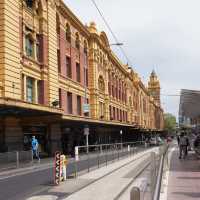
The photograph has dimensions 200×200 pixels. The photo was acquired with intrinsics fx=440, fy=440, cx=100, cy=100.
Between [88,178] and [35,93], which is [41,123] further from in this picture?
[88,178]

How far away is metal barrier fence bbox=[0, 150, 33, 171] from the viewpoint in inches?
908

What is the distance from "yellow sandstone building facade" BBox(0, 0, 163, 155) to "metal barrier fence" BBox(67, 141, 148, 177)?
15.2ft

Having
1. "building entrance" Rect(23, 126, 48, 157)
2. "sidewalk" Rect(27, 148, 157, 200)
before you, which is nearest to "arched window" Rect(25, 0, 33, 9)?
"building entrance" Rect(23, 126, 48, 157)

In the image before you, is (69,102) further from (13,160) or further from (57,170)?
(57,170)

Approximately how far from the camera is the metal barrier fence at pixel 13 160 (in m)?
23.1

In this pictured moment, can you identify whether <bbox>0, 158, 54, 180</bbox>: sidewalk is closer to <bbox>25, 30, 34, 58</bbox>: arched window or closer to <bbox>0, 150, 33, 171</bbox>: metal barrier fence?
<bbox>0, 150, 33, 171</bbox>: metal barrier fence

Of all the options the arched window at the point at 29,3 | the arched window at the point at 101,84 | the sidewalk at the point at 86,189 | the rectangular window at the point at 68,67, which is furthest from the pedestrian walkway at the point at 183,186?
the arched window at the point at 101,84

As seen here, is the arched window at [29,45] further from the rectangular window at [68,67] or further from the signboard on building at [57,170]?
the signboard on building at [57,170]

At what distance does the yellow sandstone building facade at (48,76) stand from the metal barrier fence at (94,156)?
15.2 ft

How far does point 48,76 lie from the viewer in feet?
119

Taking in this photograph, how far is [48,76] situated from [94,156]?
15.7m

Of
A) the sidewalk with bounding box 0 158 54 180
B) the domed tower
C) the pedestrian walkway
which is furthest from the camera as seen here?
the domed tower

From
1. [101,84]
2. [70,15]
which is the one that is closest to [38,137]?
[70,15]

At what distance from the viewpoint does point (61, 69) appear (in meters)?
41.7
